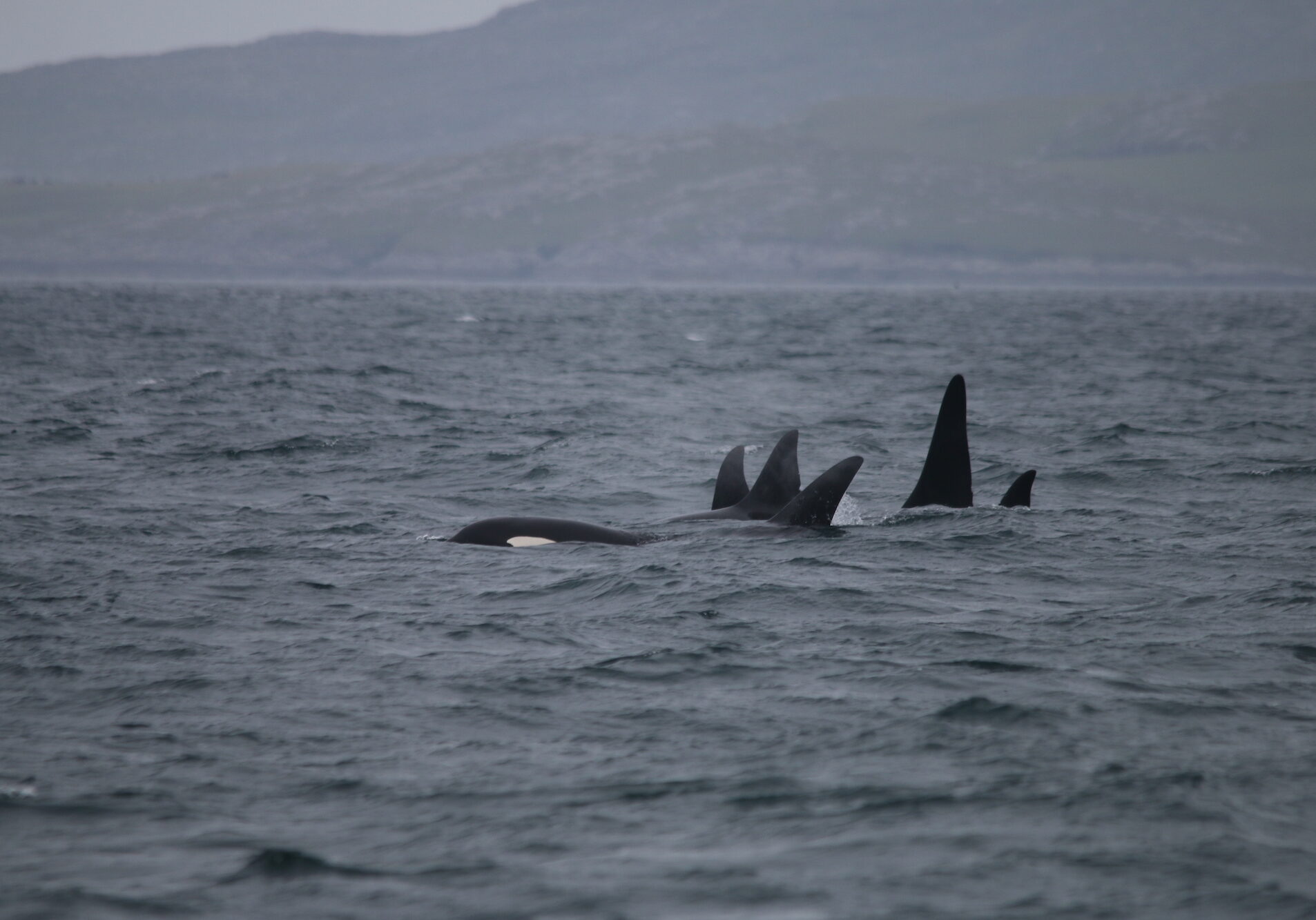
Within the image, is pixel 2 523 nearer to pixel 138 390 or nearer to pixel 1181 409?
pixel 138 390

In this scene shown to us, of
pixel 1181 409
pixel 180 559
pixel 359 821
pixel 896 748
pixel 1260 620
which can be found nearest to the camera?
pixel 359 821

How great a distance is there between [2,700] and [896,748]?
533 centimetres

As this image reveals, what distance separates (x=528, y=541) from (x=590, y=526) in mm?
663

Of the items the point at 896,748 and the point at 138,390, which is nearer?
the point at 896,748

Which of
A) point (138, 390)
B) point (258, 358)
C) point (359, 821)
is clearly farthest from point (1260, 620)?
point (258, 358)

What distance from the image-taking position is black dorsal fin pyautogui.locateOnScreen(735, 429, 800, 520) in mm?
15281

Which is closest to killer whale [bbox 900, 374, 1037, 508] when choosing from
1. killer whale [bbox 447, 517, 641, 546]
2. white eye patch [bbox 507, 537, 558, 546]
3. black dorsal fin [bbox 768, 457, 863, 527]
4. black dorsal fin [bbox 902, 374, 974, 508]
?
black dorsal fin [bbox 902, 374, 974, 508]

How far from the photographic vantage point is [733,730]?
8.53 metres

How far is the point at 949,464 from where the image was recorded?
1552cm

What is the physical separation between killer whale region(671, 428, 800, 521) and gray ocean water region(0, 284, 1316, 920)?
55 cm

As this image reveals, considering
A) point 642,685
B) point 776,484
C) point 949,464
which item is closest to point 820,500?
point 776,484

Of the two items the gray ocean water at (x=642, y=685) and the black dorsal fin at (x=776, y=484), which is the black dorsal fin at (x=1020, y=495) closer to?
the gray ocean water at (x=642, y=685)

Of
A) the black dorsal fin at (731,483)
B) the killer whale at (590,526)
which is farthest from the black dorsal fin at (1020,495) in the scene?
the black dorsal fin at (731,483)

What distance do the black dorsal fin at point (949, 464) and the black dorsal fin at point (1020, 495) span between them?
0.37 metres
